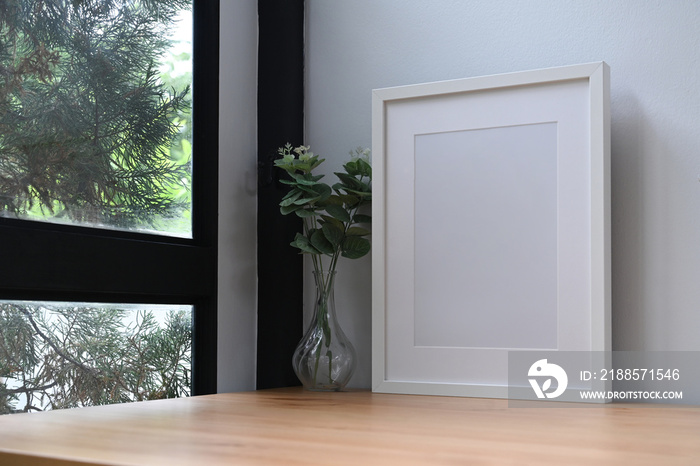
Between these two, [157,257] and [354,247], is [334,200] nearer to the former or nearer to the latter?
[354,247]

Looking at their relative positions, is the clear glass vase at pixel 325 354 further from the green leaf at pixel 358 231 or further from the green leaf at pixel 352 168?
the green leaf at pixel 352 168

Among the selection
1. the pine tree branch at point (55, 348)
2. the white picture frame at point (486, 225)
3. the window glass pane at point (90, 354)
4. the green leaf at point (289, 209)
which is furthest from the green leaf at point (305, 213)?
the pine tree branch at point (55, 348)

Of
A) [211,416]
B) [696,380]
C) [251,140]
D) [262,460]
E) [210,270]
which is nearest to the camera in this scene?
[262,460]

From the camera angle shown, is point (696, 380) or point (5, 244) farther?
point (696, 380)

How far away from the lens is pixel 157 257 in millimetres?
1294

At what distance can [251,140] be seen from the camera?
1.51 m

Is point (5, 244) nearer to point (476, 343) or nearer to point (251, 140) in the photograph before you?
point (251, 140)

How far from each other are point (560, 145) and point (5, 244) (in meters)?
0.83

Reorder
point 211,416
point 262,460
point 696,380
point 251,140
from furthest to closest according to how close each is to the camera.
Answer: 1. point 251,140
2. point 696,380
3. point 211,416
4. point 262,460

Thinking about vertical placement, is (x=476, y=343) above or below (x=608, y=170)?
below

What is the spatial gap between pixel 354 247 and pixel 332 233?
47 mm

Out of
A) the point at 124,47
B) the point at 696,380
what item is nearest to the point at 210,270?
the point at 124,47

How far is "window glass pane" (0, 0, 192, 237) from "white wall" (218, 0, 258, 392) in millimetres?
76

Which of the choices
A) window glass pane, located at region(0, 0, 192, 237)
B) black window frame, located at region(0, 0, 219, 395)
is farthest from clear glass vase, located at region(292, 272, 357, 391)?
window glass pane, located at region(0, 0, 192, 237)
